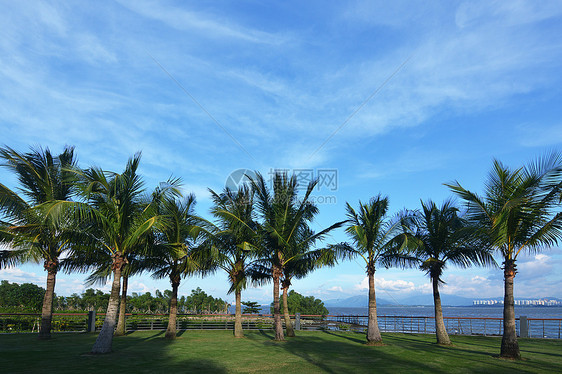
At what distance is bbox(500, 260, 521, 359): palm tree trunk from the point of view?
1318cm

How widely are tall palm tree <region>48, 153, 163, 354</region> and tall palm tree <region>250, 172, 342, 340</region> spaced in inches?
292

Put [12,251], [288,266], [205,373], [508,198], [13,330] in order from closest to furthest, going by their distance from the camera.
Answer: [205,373] < [508,198] < [12,251] < [13,330] < [288,266]

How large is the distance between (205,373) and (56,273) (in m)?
12.7

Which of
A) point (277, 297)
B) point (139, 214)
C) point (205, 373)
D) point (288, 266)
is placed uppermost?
point (139, 214)

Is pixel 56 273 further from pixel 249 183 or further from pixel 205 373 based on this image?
pixel 205 373

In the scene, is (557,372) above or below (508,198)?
below

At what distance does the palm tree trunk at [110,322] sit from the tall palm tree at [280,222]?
8119 millimetres

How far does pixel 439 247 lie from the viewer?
1847 centimetres

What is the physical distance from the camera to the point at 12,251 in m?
18.6

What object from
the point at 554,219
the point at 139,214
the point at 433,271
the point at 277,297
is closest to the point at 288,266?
Answer: the point at 277,297

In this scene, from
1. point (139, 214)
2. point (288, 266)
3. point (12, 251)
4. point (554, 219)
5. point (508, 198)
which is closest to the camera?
point (554, 219)

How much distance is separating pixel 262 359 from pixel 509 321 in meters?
9.26

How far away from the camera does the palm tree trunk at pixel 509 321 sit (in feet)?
43.2

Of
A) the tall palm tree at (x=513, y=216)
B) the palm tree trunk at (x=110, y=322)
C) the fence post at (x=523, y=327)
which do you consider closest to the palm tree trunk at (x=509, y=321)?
the tall palm tree at (x=513, y=216)
